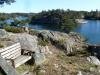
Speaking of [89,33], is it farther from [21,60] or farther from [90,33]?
[21,60]

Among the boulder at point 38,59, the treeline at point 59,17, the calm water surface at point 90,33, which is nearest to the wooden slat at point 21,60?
the boulder at point 38,59

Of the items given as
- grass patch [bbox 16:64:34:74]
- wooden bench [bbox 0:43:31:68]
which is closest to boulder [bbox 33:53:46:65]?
wooden bench [bbox 0:43:31:68]

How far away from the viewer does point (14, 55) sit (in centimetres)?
1090

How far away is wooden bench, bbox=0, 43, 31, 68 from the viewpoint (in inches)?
381

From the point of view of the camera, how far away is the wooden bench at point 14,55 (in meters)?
9.68

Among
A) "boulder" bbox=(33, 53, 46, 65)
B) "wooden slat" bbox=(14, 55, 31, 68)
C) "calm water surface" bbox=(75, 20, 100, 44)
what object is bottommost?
"calm water surface" bbox=(75, 20, 100, 44)

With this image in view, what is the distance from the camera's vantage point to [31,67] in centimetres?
1055

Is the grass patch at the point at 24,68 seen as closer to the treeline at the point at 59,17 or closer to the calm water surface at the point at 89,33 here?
the treeline at the point at 59,17

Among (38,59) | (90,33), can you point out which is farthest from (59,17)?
(38,59)

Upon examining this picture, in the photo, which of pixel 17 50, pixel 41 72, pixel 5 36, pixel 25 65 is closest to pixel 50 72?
pixel 41 72

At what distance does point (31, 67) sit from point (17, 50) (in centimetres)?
126

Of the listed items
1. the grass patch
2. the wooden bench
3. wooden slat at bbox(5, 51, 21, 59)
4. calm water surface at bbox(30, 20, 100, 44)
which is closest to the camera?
the grass patch

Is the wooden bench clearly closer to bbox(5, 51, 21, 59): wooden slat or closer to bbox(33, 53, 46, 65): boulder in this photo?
bbox(5, 51, 21, 59): wooden slat

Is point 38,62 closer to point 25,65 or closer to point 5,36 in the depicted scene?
point 25,65
